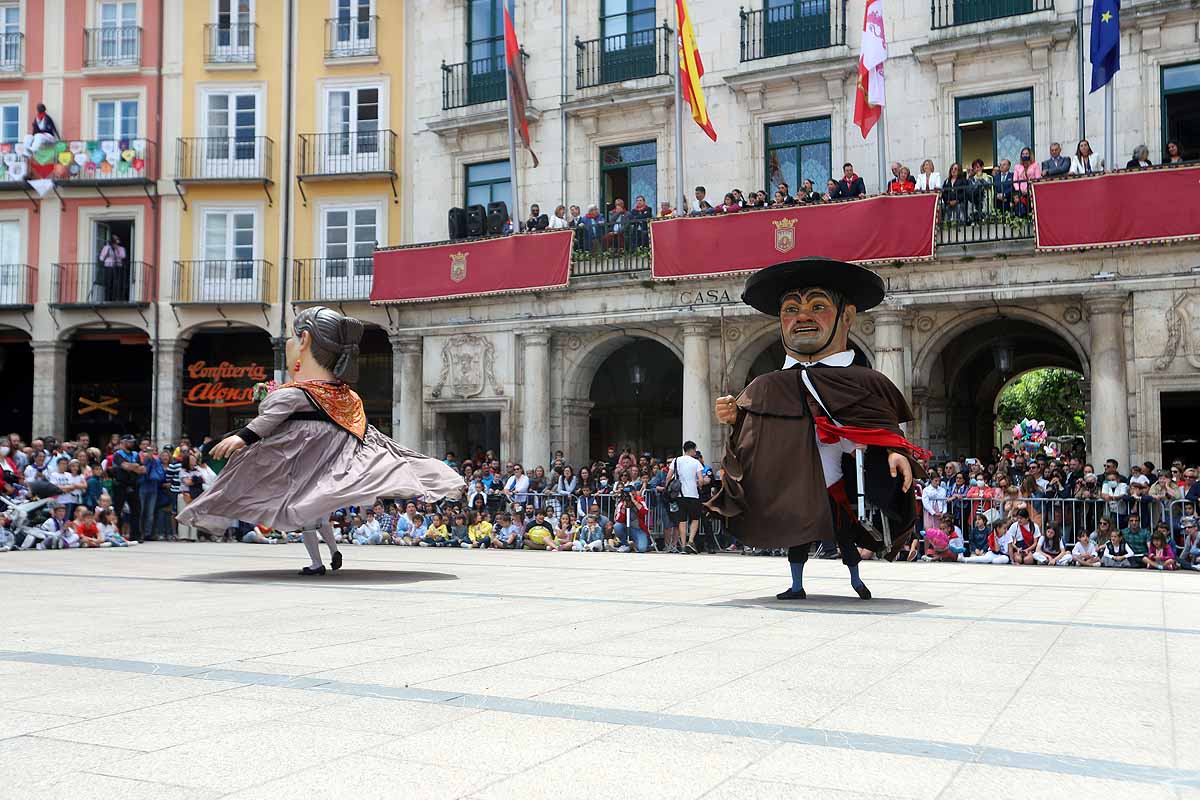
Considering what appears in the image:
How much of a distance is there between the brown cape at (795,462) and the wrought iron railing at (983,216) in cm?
1146

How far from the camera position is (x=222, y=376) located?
29812 mm

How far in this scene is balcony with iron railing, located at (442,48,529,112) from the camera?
86.1 feet

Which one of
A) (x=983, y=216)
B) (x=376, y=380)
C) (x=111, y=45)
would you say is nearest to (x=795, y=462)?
(x=983, y=216)

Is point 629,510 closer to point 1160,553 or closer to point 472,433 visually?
point 1160,553

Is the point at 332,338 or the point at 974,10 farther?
the point at 974,10

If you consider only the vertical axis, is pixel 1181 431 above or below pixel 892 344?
below

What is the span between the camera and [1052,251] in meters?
18.5

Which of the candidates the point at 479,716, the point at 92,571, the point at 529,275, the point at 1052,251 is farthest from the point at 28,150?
the point at 479,716

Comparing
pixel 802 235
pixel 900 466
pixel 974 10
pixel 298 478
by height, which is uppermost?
pixel 974 10

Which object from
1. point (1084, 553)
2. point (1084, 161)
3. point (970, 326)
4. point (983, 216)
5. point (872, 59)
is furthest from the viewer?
point (970, 326)

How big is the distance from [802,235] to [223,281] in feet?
49.3

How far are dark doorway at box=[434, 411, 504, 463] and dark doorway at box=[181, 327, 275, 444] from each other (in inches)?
255

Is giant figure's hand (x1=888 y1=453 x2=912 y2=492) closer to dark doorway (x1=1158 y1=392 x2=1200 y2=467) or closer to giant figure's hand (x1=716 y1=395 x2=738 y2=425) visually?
giant figure's hand (x1=716 y1=395 x2=738 y2=425)

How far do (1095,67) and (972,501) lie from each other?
23.3 feet
